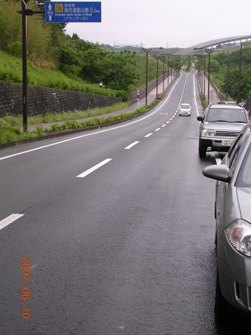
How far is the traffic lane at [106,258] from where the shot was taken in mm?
3918

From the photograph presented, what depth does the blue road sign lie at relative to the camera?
2534cm

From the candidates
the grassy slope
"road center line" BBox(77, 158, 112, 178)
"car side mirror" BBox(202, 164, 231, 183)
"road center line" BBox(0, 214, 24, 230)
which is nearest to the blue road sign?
the grassy slope

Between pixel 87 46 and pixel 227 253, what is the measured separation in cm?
8368

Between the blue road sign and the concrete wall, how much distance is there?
7.22 meters

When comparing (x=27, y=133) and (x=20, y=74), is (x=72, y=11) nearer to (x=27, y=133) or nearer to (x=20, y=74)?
(x=27, y=133)

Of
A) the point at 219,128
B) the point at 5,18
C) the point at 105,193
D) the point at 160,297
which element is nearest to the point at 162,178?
the point at 105,193

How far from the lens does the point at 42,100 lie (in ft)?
132

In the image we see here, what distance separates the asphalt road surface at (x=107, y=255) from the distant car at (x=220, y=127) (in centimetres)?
420

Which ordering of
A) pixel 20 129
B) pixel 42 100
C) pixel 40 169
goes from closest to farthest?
1. pixel 40 169
2. pixel 20 129
3. pixel 42 100

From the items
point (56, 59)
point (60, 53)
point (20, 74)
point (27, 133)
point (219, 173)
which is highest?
point (60, 53)

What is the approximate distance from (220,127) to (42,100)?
87.9 feet

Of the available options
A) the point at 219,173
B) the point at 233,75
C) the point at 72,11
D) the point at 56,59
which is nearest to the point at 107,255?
the point at 219,173

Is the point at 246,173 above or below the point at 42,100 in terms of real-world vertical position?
above

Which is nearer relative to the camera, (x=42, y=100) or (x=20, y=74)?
(x=20, y=74)
